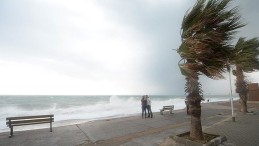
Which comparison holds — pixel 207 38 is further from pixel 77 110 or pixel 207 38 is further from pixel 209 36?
pixel 77 110

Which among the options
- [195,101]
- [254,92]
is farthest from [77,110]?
[195,101]

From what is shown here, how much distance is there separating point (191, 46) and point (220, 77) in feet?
3.70

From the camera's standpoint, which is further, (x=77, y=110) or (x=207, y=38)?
(x=77, y=110)

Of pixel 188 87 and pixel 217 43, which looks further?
pixel 188 87

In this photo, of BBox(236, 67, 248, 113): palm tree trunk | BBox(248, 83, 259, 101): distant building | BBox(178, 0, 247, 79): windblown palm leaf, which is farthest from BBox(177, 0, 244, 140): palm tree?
BBox(248, 83, 259, 101): distant building

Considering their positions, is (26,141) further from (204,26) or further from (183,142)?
(204,26)

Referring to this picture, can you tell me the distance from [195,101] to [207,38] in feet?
6.36

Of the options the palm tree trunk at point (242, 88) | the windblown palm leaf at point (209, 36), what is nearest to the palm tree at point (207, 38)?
the windblown palm leaf at point (209, 36)

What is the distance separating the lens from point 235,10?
489 centimetres

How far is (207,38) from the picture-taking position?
4793mm

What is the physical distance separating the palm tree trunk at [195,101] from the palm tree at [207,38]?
8 cm

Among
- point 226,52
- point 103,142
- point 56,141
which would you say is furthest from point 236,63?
point 56,141

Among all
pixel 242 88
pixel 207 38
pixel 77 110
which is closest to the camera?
pixel 207 38

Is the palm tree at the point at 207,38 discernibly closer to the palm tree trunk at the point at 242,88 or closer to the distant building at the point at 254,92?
the palm tree trunk at the point at 242,88
